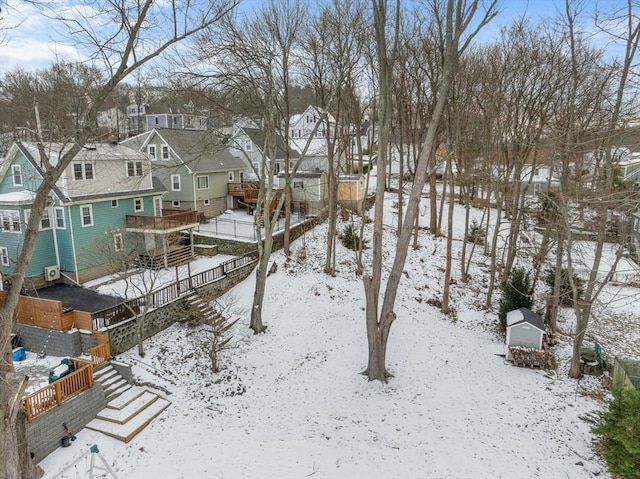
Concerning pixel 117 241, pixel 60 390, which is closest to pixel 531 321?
pixel 60 390

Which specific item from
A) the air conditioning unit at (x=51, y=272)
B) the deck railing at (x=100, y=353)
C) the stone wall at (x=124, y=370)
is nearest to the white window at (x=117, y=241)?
the air conditioning unit at (x=51, y=272)

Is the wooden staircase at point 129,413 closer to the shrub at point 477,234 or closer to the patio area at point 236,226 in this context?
the patio area at point 236,226

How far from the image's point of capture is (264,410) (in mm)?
11195

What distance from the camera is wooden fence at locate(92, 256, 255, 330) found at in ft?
42.4

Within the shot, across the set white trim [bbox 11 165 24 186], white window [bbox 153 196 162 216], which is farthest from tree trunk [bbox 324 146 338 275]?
white trim [bbox 11 165 24 186]

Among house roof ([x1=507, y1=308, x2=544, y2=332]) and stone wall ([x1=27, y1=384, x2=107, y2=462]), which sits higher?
house roof ([x1=507, y1=308, x2=544, y2=332])

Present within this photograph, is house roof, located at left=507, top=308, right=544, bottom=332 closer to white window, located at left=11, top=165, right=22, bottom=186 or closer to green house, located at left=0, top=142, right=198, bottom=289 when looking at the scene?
green house, located at left=0, top=142, right=198, bottom=289

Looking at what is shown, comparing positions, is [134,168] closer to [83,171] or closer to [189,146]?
[83,171]

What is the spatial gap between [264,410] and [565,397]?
346 inches

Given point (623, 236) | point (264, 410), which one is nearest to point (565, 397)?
point (623, 236)

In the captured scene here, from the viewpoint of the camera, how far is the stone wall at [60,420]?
367 inches

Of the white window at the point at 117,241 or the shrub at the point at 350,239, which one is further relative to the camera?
the shrub at the point at 350,239

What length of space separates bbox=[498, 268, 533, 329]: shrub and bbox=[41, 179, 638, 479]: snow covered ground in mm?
882

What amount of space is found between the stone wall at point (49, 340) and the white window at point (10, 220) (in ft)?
17.1
